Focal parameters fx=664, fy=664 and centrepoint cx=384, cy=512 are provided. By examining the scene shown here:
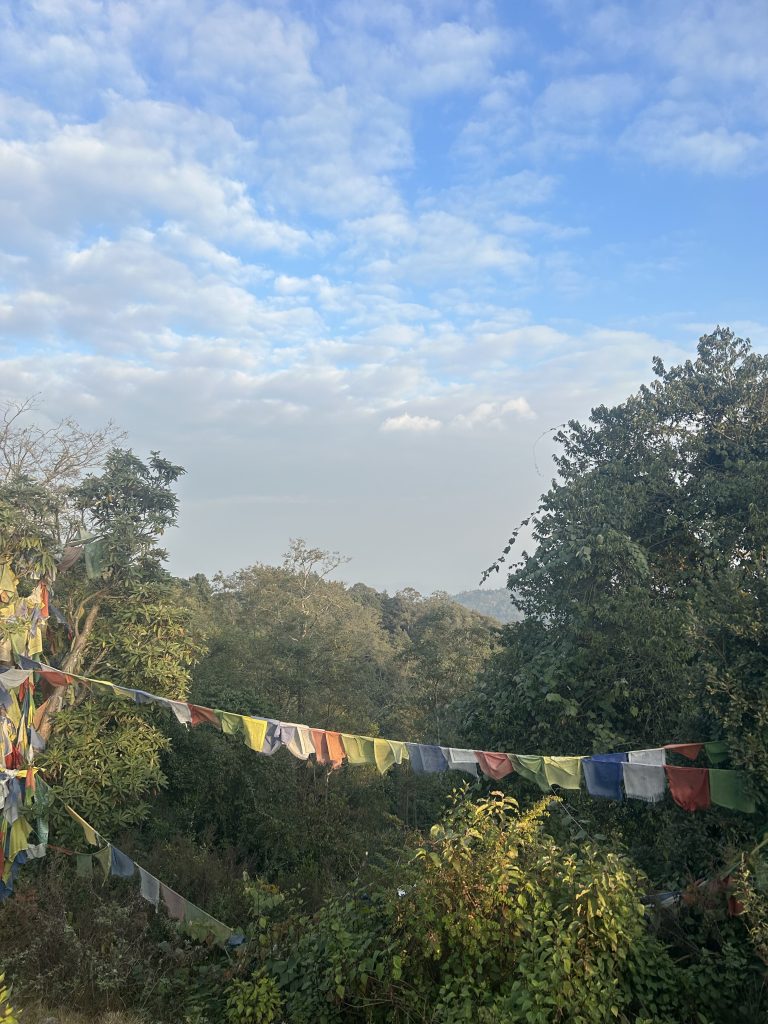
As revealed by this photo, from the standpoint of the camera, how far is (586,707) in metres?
10.8

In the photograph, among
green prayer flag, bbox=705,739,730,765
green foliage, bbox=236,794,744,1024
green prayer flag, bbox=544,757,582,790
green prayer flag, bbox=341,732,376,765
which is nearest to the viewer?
green foliage, bbox=236,794,744,1024

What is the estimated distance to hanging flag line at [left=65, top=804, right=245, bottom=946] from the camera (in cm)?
949

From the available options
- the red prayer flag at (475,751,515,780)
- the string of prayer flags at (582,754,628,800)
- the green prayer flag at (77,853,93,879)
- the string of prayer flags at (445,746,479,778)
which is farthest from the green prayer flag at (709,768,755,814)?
the green prayer flag at (77,853,93,879)

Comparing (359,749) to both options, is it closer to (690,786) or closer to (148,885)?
(690,786)

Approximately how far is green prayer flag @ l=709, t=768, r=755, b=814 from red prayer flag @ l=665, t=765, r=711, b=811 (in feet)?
0.30

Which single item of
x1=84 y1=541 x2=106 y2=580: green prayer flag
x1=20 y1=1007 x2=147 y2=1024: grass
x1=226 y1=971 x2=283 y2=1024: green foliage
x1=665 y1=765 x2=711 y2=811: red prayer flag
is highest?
x1=84 y1=541 x2=106 y2=580: green prayer flag

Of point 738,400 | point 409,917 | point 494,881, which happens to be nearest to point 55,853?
point 409,917

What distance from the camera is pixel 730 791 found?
23.3ft

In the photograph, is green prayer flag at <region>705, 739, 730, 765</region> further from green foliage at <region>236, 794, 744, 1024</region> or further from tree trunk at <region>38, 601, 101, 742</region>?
tree trunk at <region>38, 601, 101, 742</region>

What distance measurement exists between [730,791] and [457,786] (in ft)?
19.0

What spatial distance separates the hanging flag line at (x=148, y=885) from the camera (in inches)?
374

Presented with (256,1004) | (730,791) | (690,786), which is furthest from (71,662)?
(730,791)

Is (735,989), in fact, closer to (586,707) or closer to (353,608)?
(586,707)

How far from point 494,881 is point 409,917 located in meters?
0.86
